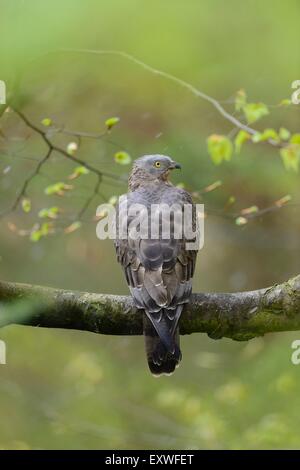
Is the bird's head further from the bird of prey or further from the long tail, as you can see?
the long tail

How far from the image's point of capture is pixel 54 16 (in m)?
1.65

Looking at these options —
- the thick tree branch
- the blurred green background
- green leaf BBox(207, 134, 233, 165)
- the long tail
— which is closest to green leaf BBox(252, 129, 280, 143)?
green leaf BBox(207, 134, 233, 165)

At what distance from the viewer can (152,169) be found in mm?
5348

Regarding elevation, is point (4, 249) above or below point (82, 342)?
above

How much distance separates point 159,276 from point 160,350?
40 cm

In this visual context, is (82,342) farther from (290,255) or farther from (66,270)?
(290,255)

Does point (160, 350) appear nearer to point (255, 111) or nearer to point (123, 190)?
point (255, 111)

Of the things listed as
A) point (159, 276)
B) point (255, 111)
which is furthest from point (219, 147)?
point (159, 276)

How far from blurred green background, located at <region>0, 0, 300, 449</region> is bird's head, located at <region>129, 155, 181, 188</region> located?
0.33 metres

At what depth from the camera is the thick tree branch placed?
12.7 feet

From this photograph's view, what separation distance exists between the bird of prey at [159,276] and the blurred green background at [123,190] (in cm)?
92
